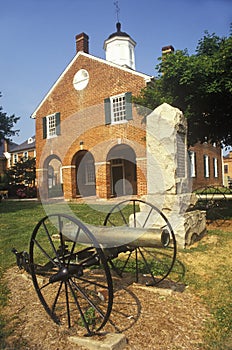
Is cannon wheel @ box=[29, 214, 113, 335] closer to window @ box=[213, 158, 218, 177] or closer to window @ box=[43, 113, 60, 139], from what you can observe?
window @ box=[43, 113, 60, 139]

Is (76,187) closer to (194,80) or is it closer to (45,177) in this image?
(45,177)

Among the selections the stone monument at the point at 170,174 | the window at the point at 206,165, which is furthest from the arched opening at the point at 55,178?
the stone monument at the point at 170,174

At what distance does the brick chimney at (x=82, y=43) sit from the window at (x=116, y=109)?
5285 mm

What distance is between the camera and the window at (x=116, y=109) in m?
16.2

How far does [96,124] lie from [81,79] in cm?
337

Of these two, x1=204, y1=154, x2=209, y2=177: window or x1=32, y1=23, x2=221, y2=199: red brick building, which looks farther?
x1=204, y1=154, x2=209, y2=177: window

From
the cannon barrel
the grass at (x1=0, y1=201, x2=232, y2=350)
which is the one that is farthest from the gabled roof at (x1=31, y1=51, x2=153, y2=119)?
the cannon barrel

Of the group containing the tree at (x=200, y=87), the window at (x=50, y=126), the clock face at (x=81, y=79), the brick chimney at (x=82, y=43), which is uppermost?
the brick chimney at (x=82, y=43)

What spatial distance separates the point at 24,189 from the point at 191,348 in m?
23.3

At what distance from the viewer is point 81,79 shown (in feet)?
60.8

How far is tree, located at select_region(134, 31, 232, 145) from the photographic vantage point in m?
7.70

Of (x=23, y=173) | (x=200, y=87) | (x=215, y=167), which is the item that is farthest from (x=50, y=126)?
(x=215, y=167)

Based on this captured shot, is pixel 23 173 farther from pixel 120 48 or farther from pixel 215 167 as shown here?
pixel 215 167

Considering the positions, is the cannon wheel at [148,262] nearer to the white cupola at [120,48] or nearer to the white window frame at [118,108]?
the white window frame at [118,108]
